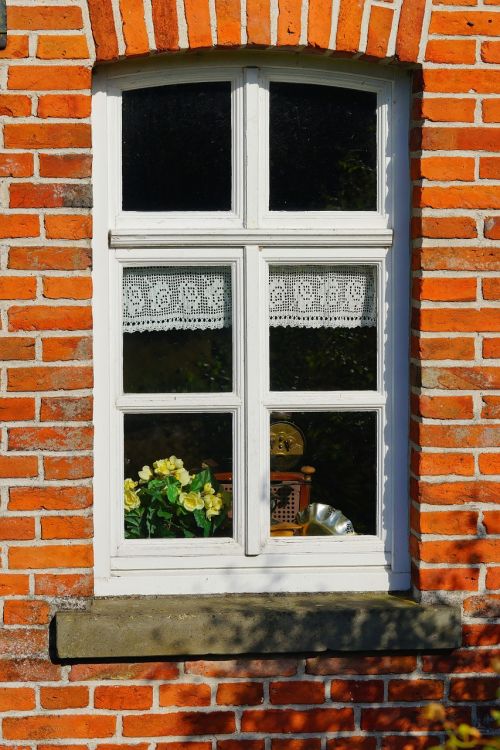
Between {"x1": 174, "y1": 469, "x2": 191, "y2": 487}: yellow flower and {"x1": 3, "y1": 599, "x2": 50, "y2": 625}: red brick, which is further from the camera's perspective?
{"x1": 174, "y1": 469, "x2": 191, "y2": 487}: yellow flower

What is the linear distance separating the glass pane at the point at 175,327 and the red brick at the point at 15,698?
1093 millimetres

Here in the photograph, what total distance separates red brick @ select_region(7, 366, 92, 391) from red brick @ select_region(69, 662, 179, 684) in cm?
96

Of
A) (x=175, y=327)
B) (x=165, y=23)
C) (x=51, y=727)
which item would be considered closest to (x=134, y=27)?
(x=165, y=23)

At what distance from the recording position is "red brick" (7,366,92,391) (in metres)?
3.07

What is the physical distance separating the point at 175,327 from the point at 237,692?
1.30 meters

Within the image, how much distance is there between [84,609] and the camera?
3117 mm

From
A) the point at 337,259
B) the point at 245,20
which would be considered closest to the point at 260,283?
the point at 337,259

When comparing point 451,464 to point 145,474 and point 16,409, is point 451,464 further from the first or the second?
point 16,409

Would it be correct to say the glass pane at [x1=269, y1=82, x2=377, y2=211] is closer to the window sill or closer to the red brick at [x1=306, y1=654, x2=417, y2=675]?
the window sill

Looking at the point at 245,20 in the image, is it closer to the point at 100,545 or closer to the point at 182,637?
the point at 100,545

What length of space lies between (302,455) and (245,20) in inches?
60.3

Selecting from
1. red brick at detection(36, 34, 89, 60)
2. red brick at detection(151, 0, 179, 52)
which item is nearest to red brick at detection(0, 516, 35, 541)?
red brick at detection(36, 34, 89, 60)

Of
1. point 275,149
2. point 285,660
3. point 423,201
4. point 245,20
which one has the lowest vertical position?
point 285,660

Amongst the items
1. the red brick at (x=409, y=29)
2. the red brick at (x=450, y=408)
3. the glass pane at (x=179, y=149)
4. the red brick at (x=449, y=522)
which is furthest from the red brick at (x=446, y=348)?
the red brick at (x=409, y=29)
